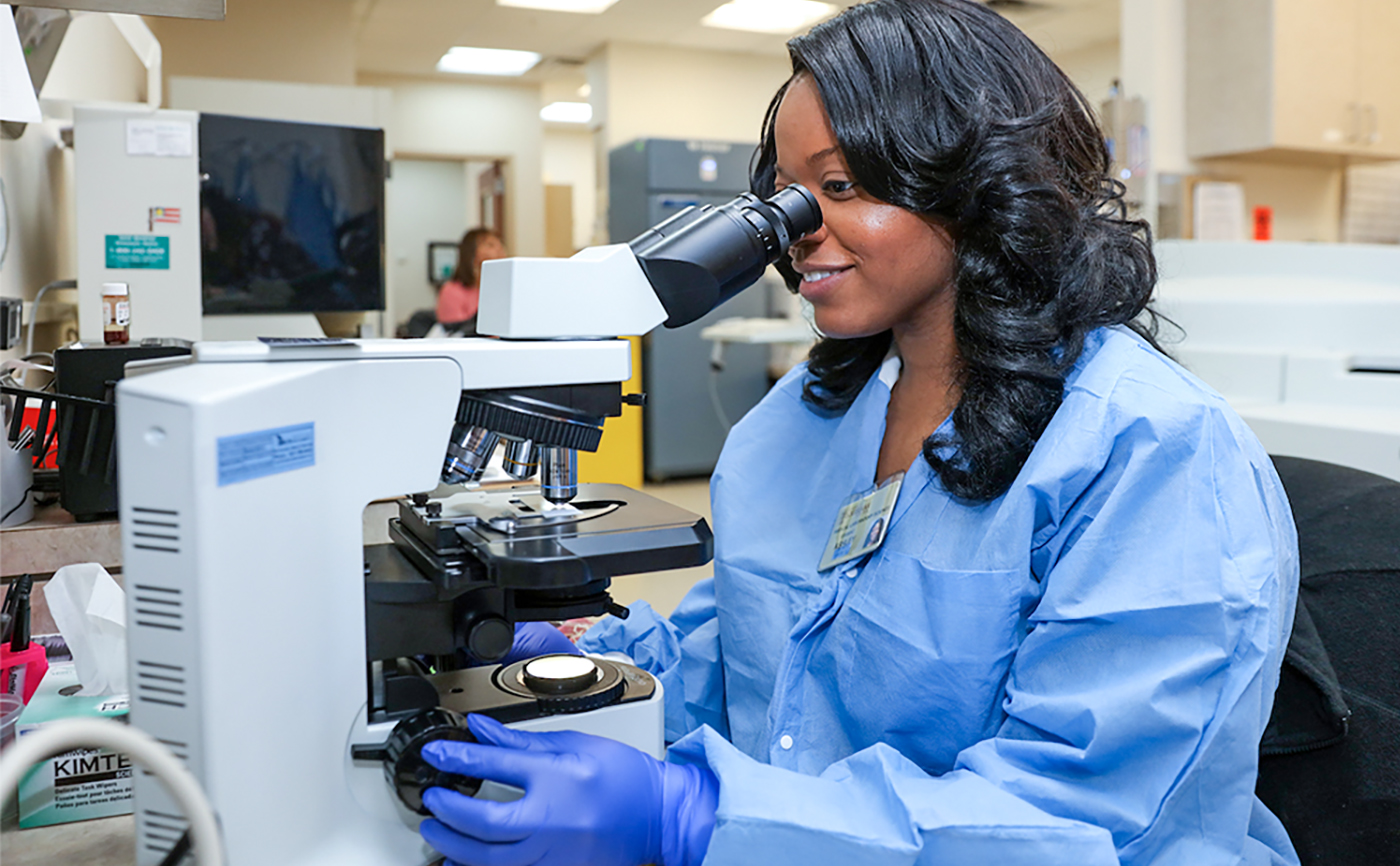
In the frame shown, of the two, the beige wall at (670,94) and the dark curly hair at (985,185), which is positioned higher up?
the beige wall at (670,94)

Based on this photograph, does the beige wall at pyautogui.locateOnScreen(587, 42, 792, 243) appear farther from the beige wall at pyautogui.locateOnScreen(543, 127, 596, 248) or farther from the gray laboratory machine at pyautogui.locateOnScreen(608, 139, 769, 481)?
the beige wall at pyautogui.locateOnScreen(543, 127, 596, 248)

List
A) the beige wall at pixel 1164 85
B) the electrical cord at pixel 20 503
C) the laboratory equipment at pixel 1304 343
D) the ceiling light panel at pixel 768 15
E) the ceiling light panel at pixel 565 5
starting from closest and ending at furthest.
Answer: the electrical cord at pixel 20 503, the laboratory equipment at pixel 1304 343, the beige wall at pixel 1164 85, the ceiling light panel at pixel 565 5, the ceiling light panel at pixel 768 15

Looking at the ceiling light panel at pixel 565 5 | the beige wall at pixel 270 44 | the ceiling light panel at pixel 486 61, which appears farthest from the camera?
the ceiling light panel at pixel 486 61

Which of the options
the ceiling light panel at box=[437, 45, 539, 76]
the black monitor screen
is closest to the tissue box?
the black monitor screen

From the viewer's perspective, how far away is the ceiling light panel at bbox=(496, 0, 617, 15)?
16.7ft

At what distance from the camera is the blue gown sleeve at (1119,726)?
0.63 meters

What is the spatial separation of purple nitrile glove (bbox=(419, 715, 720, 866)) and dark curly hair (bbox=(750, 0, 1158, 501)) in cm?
35

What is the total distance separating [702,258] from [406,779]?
0.42 metres

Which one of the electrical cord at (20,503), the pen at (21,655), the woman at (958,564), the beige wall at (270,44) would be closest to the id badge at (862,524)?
the woman at (958,564)

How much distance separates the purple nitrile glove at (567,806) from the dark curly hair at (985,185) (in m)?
0.35

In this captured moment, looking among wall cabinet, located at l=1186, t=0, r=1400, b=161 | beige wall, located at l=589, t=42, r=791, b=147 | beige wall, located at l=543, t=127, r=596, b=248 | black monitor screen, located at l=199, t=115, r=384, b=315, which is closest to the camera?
black monitor screen, located at l=199, t=115, r=384, b=315

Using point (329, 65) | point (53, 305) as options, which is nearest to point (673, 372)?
point (329, 65)

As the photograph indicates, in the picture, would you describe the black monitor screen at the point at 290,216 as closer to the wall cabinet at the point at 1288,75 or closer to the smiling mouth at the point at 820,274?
the smiling mouth at the point at 820,274

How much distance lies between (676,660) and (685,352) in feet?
13.7
